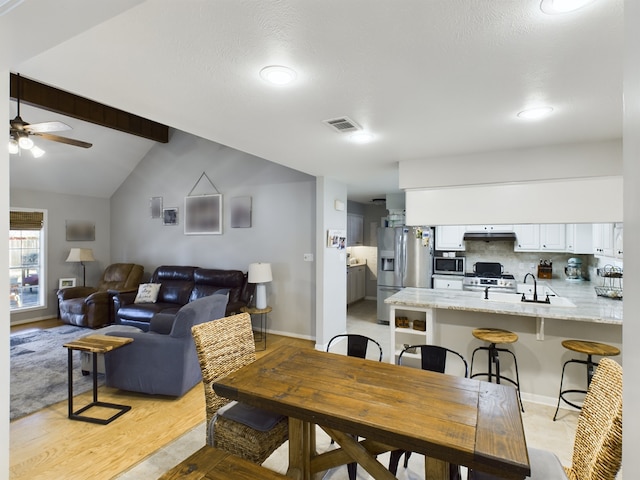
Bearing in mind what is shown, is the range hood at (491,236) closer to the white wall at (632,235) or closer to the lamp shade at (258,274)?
the lamp shade at (258,274)

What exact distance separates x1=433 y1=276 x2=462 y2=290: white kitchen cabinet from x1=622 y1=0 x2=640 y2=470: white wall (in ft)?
17.0

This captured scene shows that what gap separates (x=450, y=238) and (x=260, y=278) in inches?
132

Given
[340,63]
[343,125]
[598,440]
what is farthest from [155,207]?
[598,440]

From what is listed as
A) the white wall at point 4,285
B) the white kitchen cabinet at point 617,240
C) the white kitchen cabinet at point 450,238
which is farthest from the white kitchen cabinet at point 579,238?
the white wall at point 4,285

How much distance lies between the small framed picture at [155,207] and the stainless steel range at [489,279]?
5820 millimetres

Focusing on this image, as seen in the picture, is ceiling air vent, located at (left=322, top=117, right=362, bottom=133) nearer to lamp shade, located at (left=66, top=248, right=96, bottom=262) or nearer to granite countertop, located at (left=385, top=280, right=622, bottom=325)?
granite countertop, located at (left=385, top=280, right=622, bottom=325)

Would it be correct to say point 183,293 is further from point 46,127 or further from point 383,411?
point 383,411

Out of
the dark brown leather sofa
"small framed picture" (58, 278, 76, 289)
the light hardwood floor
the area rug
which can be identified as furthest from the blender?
"small framed picture" (58, 278, 76, 289)

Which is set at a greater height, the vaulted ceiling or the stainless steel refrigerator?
the vaulted ceiling

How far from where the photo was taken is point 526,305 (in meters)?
3.13

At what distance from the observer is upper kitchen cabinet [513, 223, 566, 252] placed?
4.88 meters

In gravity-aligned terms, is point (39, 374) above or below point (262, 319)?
below

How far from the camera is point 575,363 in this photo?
117 inches

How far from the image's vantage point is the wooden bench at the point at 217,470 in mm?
1361
